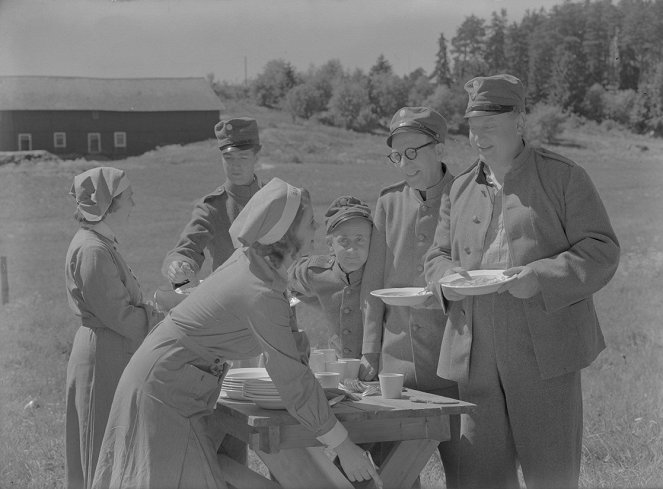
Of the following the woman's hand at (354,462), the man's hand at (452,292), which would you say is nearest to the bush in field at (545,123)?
the man's hand at (452,292)

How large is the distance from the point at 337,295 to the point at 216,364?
1.14m

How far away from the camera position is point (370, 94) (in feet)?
25.5

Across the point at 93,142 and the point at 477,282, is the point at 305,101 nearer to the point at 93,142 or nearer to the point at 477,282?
the point at 93,142

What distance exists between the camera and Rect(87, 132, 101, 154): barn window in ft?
29.6

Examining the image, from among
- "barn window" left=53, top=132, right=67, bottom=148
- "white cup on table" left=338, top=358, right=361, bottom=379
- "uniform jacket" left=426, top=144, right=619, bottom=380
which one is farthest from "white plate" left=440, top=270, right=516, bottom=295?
"barn window" left=53, top=132, right=67, bottom=148

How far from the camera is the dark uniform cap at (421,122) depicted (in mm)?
3665

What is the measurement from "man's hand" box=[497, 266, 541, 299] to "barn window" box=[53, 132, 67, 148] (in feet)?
22.1

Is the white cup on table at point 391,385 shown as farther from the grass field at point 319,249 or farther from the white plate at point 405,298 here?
the grass field at point 319,249

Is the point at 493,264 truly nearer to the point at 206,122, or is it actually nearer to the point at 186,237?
the point at 186,237

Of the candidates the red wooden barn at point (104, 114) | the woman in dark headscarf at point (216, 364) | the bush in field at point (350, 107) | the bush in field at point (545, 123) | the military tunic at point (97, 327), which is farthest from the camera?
the bush in field at point (350, 107)

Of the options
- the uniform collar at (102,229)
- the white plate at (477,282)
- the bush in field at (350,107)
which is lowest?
the white plate at (477,282)

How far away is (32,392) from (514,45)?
464 cm

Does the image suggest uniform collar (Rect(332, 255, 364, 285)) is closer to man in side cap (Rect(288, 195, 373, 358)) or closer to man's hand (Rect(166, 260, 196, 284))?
man in side cap (Rect(288, 195, 373, 358))

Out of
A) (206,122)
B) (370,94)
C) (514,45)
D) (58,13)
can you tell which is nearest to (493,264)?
(58,13)
